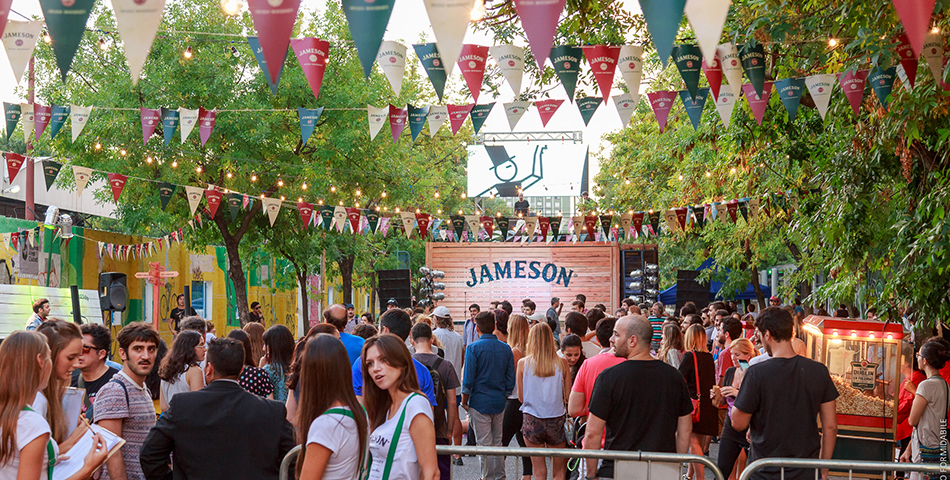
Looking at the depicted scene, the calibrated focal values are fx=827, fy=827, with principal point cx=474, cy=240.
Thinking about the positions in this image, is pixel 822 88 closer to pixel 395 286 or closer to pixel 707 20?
pixel 707 20

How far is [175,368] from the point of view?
544cm

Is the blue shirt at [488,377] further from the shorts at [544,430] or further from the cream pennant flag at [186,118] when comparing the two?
the cream pennant flag at [186,118]

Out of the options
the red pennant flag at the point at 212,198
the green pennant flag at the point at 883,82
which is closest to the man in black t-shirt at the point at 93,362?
the green pennant flag at the point at 883,82

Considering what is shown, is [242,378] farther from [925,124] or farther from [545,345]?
[925,124]

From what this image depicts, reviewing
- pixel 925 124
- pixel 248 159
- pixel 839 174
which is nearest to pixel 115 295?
pixel 248 159

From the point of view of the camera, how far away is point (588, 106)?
10.5 meters

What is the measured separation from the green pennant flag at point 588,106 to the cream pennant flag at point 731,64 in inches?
85.9

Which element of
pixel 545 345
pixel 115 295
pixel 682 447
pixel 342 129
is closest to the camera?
pixel 682 447

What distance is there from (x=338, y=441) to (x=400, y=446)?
27 cm

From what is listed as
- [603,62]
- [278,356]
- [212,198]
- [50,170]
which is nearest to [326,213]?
[212,198]

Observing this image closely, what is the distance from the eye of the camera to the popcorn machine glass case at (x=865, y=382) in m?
7.65

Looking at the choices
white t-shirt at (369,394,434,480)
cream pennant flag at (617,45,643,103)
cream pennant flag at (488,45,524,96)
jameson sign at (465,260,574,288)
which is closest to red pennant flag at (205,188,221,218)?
jameson sign at (465,260,574,288)

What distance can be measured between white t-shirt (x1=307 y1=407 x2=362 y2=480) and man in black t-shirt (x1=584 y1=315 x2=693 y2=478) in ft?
5.76

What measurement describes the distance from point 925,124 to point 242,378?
250 inches
